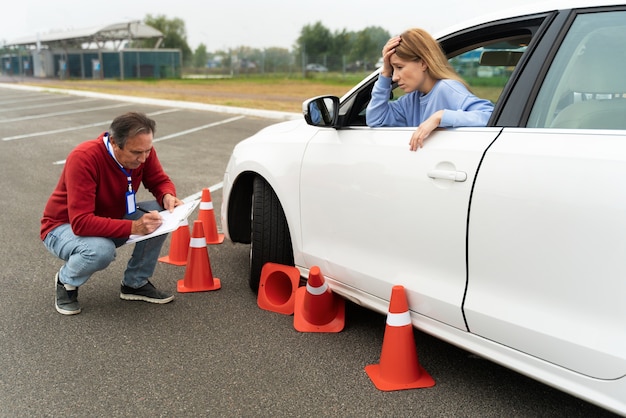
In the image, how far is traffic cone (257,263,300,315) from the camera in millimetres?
3578

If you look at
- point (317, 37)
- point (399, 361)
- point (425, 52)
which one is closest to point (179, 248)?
point (399, 361)

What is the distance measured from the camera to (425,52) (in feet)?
9.48

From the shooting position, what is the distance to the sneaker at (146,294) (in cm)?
381

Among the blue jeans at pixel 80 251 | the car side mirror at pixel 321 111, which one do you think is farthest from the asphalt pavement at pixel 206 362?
the car side mirror at pixel 321 111

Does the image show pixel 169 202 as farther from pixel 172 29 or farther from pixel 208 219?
pixel 172 29

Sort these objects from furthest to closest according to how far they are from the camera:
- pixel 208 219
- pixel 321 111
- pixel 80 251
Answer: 1. pixel 208 219
2. pixel 80 251
3. pixel 321 111

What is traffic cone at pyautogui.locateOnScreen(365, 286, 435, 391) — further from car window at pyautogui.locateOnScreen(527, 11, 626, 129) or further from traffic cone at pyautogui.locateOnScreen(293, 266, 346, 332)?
car window at pyautogui.locateOnScreen(527, 11, 626, 129)

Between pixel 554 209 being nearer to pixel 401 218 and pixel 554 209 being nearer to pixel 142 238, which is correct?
pixel 401 218

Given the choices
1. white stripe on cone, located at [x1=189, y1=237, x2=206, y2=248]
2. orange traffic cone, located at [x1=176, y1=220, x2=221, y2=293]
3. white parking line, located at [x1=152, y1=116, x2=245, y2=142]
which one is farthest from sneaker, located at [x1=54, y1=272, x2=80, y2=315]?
white parking line, located at [x1=152, y1=116, x2=245, y2=142]

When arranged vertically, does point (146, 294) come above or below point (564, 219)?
below

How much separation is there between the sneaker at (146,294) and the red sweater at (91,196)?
47 centimetres

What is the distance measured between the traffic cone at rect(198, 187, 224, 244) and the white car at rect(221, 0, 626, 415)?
195cm

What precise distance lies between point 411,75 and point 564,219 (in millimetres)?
1181

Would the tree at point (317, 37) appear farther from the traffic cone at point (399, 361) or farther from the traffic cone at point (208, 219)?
the traffic cone at point (399, 361)
